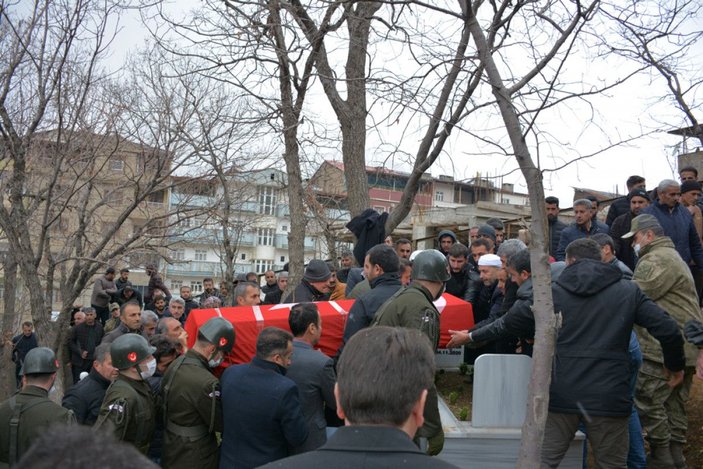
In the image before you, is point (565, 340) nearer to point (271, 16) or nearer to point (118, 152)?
point (271, 16)

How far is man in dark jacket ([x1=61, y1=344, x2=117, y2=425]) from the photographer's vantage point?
16.5 feet

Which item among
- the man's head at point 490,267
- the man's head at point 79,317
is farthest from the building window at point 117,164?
the man's head at point 490,267

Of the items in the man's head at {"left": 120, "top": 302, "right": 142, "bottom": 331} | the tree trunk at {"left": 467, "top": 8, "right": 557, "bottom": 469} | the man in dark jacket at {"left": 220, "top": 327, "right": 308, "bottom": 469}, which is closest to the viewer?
the tree trunk at {"left": 467, "top": 8, "right": 557, "bottom": 469}

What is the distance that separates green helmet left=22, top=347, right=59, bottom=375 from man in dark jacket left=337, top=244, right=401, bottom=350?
2.02 metres

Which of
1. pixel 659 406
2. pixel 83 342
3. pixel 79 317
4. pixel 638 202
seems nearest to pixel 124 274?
pixel 79 317

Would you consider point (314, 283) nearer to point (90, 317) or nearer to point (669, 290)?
point (669, 290)

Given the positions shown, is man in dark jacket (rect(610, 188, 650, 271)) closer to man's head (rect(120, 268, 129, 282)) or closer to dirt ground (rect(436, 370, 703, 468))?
dirt ground (rect(436, 370, 703, 468))

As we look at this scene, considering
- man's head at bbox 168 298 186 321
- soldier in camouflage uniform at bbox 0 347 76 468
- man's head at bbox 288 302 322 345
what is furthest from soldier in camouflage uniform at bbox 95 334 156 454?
man's head at bbox 168 298 186 321

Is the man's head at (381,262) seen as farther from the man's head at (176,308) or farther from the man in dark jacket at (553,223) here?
the man's head at (176,308)

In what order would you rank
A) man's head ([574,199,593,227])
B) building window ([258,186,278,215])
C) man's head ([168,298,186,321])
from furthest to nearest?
Result: building window ([258,186,278,215]), man's head ([168,298,186,321]), man's head ([574,199,593,227])

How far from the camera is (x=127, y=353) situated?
472cm

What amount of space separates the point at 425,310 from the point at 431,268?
0.32 metres

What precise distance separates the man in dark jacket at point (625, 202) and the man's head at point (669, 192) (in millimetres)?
860

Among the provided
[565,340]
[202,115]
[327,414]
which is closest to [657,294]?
[565,340]
